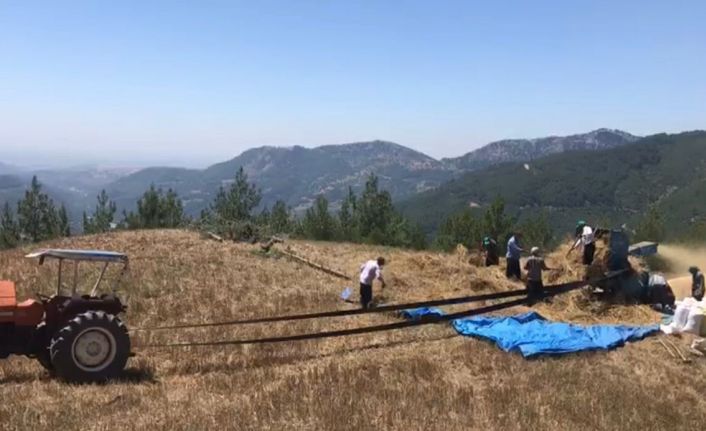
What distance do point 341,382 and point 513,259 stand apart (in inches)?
443

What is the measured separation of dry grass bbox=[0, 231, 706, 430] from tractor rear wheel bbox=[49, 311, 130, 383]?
284 mm

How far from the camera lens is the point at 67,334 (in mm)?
8281

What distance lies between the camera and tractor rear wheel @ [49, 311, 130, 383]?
326 inches

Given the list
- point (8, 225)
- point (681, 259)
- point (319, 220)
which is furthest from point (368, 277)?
point (8, 225)

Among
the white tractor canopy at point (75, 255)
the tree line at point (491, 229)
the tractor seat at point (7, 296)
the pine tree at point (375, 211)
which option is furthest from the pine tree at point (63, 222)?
the white tractor canopy at point (75, 255)

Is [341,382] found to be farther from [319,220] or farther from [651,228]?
[651,228]

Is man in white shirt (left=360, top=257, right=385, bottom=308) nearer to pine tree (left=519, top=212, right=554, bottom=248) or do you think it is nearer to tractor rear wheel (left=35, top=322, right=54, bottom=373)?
tractor rear wheel (left=35, top=322, right=54, bottom=373)

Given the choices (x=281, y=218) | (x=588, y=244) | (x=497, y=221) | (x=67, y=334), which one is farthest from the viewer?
(x=281, y=218)

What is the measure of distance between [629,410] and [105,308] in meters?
7.59

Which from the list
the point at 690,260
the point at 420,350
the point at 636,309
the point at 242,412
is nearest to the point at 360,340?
the point at 420,350

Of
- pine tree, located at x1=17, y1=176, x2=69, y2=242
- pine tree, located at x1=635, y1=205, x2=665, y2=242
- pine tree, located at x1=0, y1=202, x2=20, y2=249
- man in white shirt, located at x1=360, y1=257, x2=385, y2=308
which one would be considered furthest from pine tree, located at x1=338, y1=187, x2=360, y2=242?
man in white shirt, located at x1=360, y1=257, x2=385, y2=308

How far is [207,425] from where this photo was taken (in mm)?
6797

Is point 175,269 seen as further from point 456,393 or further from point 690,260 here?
point 690,260

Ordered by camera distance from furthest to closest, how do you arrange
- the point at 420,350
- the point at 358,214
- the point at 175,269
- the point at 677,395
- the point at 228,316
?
the point at 358,214 → the point at 175,269 → the point at 228,316 → the point at 420,350 → the point at 677,395
